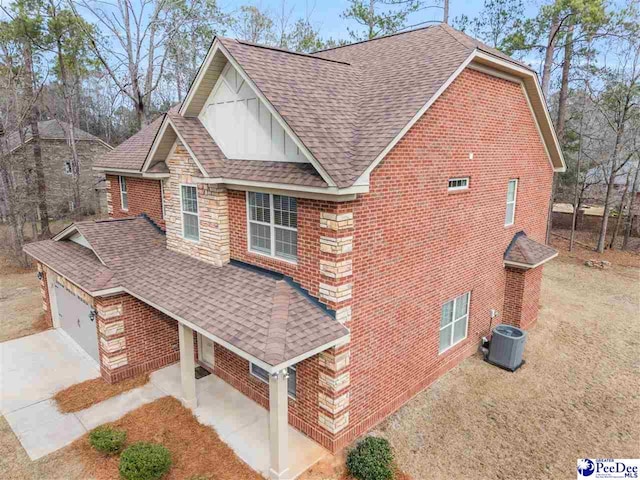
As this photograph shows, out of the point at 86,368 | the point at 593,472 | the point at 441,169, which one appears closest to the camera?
the point at 593,472

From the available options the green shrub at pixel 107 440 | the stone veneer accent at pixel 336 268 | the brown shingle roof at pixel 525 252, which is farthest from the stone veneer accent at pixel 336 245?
the brown shingle roof at pixel 525 252

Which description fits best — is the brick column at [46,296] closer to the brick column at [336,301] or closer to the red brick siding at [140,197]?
the red brick siding at [140,197]

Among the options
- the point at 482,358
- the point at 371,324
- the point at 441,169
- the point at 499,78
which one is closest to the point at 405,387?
the point at 371,324

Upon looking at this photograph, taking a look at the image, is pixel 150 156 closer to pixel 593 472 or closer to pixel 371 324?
pixel 371 324

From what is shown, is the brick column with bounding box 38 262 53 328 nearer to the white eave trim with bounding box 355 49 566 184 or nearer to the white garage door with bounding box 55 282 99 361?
the white garage door with bounding box 55 282 99 361

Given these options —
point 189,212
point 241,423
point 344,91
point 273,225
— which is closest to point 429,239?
point 273,225

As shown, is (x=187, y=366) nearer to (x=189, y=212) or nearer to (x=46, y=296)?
(x=189, y=212)
